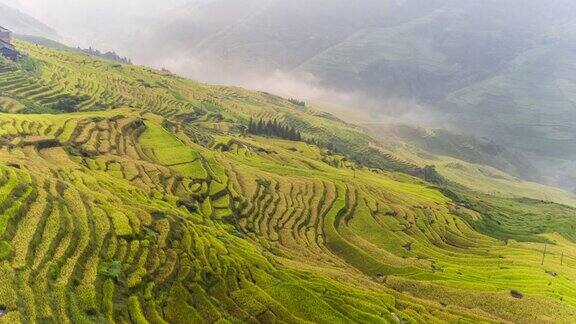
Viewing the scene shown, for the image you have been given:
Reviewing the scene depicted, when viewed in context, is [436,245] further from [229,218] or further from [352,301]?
[352,301]

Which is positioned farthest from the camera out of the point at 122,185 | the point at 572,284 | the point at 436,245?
the point at 436,245

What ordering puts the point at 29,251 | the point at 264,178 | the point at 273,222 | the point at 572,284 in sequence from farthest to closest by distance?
the point at 264,178 → the point at 273,222 → the point at 572,284 → the point at 29,251

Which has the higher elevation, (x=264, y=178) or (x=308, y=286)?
(x=264, y=178)

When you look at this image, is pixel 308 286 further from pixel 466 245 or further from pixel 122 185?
pixel 466 245

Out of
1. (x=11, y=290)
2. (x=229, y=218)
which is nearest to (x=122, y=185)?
(x=229, y=218)

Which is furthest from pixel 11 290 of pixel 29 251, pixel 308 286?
pixel 308 286

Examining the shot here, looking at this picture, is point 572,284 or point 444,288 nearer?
point 444,288
